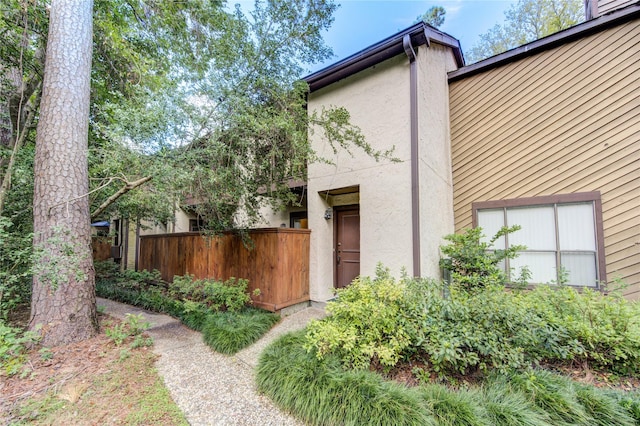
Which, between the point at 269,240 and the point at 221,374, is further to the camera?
the point at 269,240

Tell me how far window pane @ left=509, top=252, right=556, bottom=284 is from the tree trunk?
24.8 feet

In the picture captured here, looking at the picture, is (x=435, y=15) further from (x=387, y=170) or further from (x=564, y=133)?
(x=387, y=170)

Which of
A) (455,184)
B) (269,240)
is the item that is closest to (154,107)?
(269,240)

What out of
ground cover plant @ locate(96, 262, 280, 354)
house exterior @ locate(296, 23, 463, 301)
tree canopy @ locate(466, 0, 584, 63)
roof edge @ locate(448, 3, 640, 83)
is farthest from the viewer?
tree canopy @ locate(466, 0, 584, 63)

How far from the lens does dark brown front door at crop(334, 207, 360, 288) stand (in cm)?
596

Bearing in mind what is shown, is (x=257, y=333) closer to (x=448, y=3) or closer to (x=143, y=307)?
(x=143, y=307)

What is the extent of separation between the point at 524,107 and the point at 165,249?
10116mm

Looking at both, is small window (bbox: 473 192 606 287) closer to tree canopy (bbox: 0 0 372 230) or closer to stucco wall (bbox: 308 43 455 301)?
stucco wall (bbox: 308 43 455 301)

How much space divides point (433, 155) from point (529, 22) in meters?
11.5

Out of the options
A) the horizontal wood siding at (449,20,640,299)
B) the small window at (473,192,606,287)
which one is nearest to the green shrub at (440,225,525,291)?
the small window at (473,192,606,287)

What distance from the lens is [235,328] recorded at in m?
4.09

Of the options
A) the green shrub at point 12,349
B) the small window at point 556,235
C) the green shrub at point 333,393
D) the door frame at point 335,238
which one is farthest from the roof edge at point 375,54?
the green shrub at point 12,349

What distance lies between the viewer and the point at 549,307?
320 centimetres

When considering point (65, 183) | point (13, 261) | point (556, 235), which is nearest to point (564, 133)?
point (556, 235)
